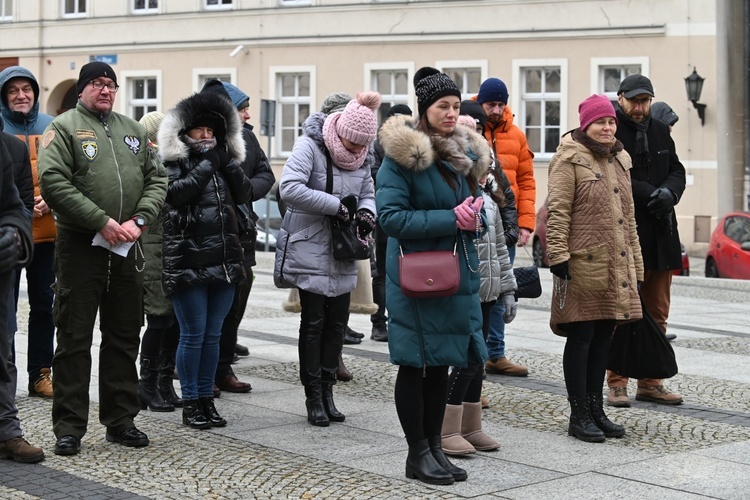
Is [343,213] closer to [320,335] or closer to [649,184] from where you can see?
[320,335]

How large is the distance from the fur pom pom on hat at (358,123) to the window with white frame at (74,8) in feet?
102

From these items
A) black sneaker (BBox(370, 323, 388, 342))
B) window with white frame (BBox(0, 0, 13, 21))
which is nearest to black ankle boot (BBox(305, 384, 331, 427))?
black sneaker (BBox(370, 323, 388, 342))

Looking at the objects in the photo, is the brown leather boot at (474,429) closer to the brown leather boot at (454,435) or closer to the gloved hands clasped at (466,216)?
the brown leather boot at (454,435)

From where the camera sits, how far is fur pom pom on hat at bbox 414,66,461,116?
20.9ft

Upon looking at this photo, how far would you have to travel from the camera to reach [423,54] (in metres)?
31.6

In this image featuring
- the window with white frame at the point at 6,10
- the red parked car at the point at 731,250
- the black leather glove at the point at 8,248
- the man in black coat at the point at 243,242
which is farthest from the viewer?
the window with white frame at the point at 6,10

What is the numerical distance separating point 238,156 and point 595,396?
8.16 ft

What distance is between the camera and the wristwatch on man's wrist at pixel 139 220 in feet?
22.6

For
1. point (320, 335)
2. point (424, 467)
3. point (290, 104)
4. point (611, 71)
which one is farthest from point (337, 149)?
point (290, 104)

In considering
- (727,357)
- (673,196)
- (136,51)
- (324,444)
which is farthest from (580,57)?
(324,444)

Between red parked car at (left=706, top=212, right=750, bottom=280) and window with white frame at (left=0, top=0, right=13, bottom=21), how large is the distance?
82.4 feet

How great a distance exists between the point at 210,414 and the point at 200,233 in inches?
41.4

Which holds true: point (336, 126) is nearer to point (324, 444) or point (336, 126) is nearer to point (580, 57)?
point (324, 444)

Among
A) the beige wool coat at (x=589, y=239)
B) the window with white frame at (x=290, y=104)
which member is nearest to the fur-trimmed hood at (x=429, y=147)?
the beige wool coat at (x=589, y=239)
